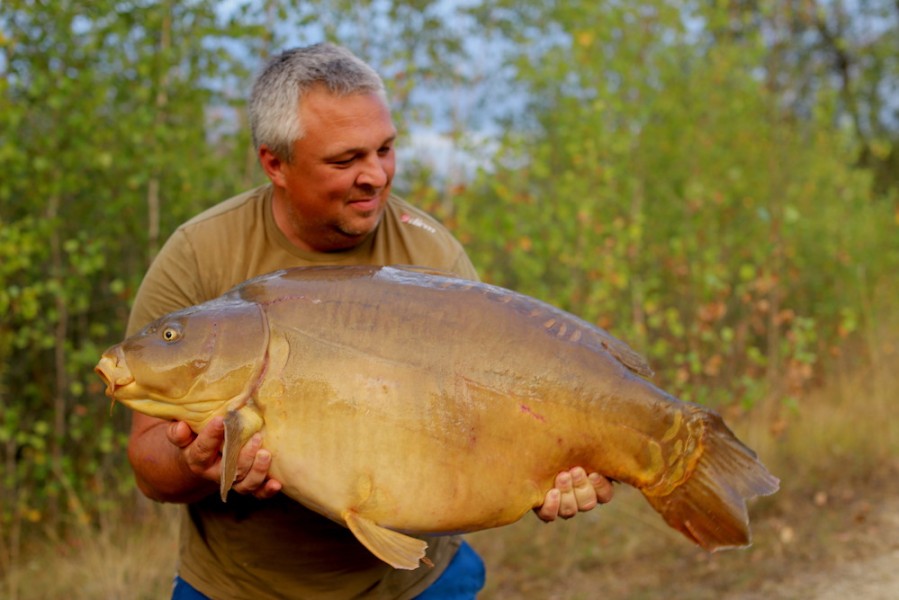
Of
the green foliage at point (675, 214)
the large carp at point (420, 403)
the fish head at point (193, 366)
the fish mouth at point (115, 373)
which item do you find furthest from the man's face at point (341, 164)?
the green foliage at point (675, 214)

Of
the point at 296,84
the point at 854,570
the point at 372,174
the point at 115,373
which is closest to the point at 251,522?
the point at 115,373

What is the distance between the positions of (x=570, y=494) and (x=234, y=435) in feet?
2.14

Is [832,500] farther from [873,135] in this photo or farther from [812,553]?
[873,135]

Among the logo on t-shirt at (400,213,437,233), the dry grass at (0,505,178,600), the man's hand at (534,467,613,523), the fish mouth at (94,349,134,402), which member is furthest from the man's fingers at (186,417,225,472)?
the dry grass at (0,505,178,600)

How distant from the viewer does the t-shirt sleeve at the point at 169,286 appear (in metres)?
2.13

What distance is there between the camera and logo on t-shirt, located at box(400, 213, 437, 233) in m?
2.37

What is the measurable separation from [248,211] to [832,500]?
160 inches

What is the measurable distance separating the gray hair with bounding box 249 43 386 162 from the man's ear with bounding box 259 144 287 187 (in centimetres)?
1

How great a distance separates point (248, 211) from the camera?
7.47 feet

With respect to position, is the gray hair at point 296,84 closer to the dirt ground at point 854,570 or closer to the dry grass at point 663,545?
the dry grass at point 663,545

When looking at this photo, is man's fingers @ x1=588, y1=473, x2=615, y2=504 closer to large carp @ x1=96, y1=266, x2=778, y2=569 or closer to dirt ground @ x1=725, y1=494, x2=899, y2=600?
large carp @ x1=96, y1=266, x2=778, y2=569

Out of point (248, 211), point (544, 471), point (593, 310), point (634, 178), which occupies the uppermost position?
point (248, 211)

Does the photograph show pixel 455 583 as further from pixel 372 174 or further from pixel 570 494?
pixel 372 174

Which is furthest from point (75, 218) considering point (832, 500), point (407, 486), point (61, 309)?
point (832, 500)
